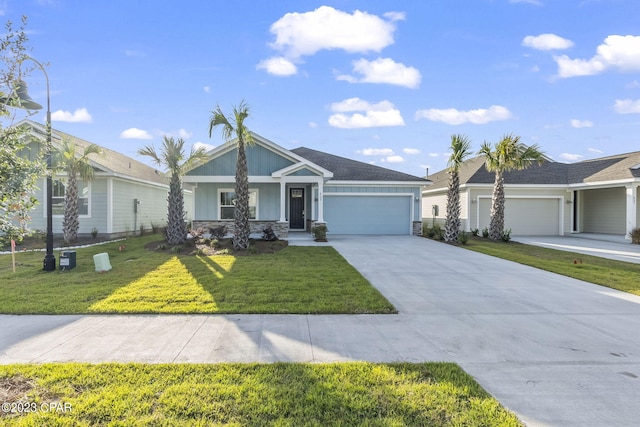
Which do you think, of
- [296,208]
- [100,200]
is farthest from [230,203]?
[100,200]

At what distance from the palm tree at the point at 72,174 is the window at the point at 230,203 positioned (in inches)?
216

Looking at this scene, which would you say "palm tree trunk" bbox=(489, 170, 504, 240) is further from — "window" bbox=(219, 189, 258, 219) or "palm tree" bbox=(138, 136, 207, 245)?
"palm tree" bbox=(138, 136, 207, 245)

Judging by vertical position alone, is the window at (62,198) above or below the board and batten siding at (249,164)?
below

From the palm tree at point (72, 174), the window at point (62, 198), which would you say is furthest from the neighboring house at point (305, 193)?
the window at point (62, 198)

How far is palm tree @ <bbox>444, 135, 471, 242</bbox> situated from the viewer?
1479 cm

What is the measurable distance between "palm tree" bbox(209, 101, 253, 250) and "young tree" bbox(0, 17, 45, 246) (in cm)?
780

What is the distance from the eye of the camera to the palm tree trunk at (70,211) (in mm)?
13148

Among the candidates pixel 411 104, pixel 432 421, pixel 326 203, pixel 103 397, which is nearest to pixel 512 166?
pixel 411 104

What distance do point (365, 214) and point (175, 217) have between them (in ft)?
32.0

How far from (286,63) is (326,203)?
7.56m

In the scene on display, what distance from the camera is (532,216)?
19.0 m

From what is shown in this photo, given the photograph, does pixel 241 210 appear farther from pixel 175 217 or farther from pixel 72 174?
pixel 72 174

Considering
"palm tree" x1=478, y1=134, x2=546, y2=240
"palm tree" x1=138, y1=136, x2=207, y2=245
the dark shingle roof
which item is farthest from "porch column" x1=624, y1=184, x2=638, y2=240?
"palm tree" x1=138, y1=136, x2=207, y2=245

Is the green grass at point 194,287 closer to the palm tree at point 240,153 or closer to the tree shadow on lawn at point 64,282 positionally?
the tree shadow on lawn at point 64,282
